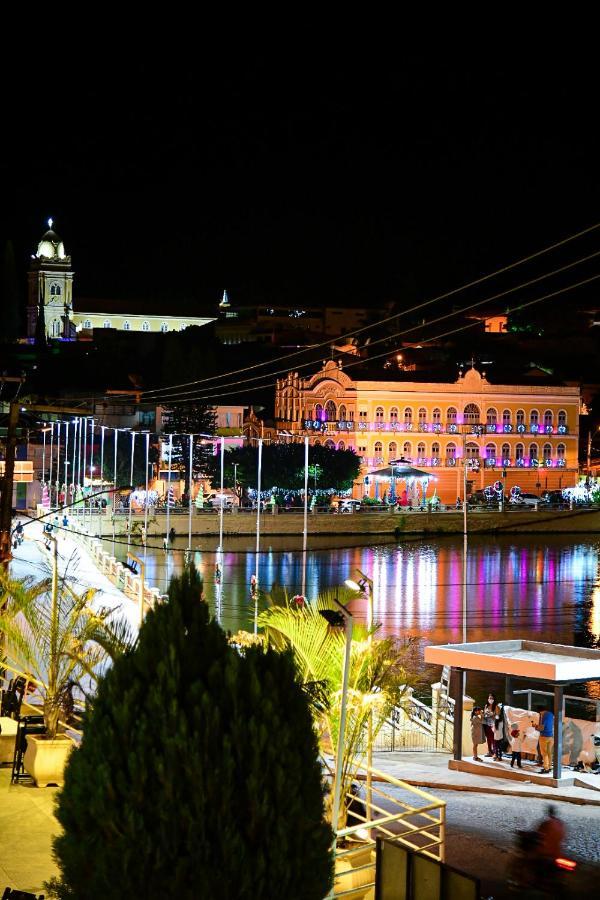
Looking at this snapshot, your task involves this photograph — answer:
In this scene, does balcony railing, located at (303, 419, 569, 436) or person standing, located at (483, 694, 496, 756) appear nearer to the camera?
person standing, located at (483, 694, 496, 756)

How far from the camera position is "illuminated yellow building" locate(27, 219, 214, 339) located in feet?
389

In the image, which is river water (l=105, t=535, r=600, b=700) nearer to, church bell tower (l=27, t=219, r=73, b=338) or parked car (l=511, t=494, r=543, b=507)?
parked car (l=511, t=494, r=543, b=507)

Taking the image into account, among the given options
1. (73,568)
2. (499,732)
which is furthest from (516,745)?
(73,568)

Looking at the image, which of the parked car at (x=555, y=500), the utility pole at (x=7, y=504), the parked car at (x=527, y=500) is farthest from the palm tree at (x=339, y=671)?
the parked car at (x=555, y=500)

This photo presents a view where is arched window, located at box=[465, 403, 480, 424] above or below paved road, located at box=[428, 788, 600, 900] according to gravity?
above

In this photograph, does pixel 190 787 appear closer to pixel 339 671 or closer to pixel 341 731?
pixel 341 731

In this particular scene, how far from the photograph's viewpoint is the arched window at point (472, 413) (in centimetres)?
7012

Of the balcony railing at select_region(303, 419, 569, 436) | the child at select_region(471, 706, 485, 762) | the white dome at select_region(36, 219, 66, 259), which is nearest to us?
the child at select_region(471, 706, 485, 762)

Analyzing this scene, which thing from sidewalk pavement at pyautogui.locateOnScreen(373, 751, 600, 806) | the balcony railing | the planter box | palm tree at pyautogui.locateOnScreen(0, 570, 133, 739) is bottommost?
sidewalk pavement at pyautogui.locateOnScreen(373, 751, 600, 806)

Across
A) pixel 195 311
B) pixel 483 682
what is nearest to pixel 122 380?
pixel 195 311

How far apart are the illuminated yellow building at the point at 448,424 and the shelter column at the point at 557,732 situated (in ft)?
180

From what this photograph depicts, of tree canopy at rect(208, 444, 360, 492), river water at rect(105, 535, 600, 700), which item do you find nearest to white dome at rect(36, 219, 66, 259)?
tree canopy at rect(208, 444, 360, 492)

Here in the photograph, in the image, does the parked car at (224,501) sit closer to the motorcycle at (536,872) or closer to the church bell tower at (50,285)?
the motorcycle at (536,872)

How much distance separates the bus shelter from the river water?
10273 mm
